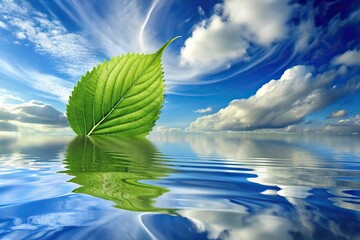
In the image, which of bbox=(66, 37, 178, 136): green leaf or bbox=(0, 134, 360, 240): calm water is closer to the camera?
bbox=(0, 134, 360, 240): calm water

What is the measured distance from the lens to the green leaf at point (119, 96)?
2.69 metres

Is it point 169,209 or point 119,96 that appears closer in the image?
point 169,209

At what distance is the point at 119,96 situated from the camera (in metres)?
2.80

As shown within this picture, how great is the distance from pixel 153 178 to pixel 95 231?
0.71m

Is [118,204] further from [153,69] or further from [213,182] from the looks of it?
[153,69]

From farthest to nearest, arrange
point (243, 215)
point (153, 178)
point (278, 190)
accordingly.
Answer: point (153, 178), point (278, 190), point (243, 215)

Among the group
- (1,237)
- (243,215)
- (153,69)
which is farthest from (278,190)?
(153,69)

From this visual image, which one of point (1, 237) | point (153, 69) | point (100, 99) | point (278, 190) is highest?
point (153, 69)

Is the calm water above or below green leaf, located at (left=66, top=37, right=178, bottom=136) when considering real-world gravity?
below

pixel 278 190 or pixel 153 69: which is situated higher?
pixel 153 69

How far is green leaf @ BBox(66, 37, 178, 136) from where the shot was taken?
269 centimetres

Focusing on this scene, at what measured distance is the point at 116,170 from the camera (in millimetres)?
1748

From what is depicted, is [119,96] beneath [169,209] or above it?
above

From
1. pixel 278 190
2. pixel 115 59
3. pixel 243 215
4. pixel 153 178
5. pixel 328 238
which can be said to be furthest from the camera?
pixel 115 59
